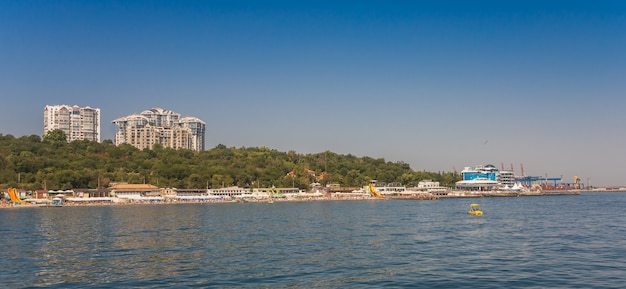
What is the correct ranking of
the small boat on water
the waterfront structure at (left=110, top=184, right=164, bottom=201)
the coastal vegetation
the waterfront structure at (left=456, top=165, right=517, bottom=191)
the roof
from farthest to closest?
the waterfront structure at (left=456, top=165, right=517, bottom=191), the coastal vegetation, the roof, the waterfront structure at (left=110, top=184, right=164, bottom=201), the small boat on water

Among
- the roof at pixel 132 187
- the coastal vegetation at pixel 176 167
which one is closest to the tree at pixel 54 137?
the coastal vegetation at pixel 176 167

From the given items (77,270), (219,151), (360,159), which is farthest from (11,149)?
(77,270)

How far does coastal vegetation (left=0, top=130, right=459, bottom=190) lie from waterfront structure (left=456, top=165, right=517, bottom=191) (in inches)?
240

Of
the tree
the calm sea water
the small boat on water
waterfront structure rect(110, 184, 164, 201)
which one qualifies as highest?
the tree

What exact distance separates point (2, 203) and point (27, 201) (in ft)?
12.9

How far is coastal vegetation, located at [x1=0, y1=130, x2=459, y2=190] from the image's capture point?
4309 inches

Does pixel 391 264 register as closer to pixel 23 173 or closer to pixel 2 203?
pixel 2 203

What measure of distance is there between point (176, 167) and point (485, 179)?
94889mm

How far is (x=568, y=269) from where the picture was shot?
75.8ft

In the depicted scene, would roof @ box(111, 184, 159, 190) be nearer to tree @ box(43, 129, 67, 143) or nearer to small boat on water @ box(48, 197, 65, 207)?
small boat on water @ box(48, 197, 65, 207)

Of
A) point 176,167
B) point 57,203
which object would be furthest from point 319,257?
point 176,167

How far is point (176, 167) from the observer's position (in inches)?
4980

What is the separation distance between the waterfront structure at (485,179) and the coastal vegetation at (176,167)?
6.11 m

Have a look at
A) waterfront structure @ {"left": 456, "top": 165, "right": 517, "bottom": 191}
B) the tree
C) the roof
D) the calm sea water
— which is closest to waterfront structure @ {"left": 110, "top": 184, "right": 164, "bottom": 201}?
the roof
